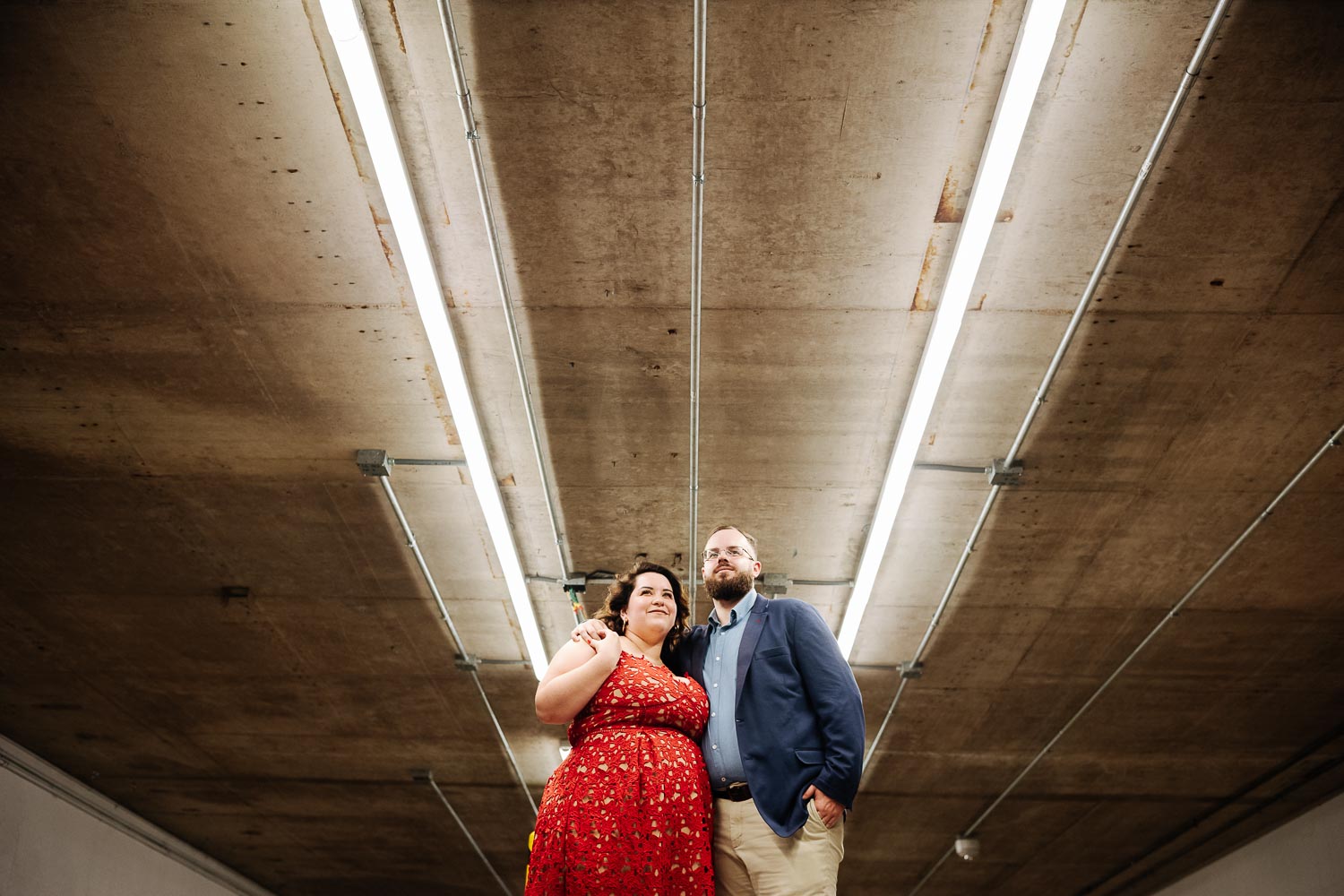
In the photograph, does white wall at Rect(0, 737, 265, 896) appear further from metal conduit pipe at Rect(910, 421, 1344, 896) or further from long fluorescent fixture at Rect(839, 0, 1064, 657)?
metal conduit pipe at Rect(910, 421, 1344, 896)

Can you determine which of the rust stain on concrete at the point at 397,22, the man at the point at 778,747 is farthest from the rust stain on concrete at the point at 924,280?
the rust stain on concrete at the point at 397,22

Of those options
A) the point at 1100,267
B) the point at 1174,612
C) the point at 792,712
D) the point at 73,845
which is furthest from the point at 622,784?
the point at 73,845

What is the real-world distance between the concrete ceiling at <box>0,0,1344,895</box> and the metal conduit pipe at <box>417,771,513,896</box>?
1.04 meters

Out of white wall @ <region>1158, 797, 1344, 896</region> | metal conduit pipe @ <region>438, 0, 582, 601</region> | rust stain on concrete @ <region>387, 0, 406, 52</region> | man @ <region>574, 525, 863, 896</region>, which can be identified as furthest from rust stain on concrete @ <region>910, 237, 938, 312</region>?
white wall @ <region>1158, 797, 1344, 896</region>

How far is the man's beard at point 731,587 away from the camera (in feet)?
8.31

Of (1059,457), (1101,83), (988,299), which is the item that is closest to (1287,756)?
(1059,457)

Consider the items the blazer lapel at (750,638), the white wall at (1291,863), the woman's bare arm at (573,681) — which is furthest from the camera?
the white wall at (1291,863)

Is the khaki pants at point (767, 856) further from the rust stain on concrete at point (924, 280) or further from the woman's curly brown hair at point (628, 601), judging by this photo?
the rust stain on concrete at point (924, 280)

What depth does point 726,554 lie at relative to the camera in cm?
257

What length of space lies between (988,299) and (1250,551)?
225 cm

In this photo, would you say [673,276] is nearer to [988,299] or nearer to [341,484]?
[988,299]

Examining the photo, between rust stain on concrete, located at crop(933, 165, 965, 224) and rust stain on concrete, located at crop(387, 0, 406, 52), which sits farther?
rust stain on concrete, located at crop(933, 165, 965, 224)

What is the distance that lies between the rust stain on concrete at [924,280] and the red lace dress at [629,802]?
6.27 ft

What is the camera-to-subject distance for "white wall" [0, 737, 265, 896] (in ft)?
22.9
